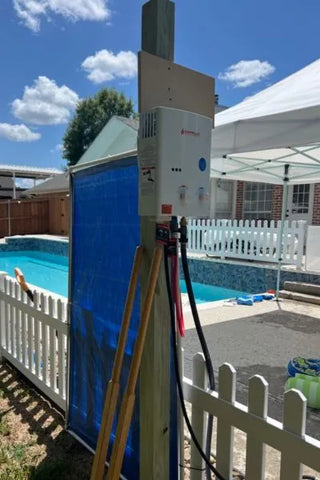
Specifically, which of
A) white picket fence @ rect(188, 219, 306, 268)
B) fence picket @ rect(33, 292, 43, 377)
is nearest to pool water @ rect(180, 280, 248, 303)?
white picket fence @ rect(188, 219, 306, 268)

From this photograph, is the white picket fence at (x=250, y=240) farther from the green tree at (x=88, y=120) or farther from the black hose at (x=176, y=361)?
the green tree at (x=88, y=120)

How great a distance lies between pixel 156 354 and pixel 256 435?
1.51 feet

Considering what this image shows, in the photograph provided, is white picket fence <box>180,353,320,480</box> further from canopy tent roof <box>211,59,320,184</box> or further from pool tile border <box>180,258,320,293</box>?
pool tile border <box>180,258,320,293</box>

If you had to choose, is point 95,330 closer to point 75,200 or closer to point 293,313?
point 75,200

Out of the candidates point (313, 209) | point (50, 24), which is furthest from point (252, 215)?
point (50, 24)

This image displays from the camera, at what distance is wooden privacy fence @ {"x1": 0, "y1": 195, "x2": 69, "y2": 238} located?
18.8 metres

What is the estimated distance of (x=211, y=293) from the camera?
8.17 metres

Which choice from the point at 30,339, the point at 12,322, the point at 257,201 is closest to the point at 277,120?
the point at 30,339

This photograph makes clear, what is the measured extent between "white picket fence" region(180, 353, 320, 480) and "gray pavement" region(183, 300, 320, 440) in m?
1.01

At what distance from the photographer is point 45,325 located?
2.68m

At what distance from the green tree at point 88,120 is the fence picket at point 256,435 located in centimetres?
2652

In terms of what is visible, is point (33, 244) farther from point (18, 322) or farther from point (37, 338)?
point (37, 338)

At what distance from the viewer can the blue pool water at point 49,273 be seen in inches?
316

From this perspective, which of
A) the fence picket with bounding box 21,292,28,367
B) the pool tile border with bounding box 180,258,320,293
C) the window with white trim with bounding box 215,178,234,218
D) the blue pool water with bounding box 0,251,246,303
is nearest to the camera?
the fence picket with bounding box 21,292,28,367
